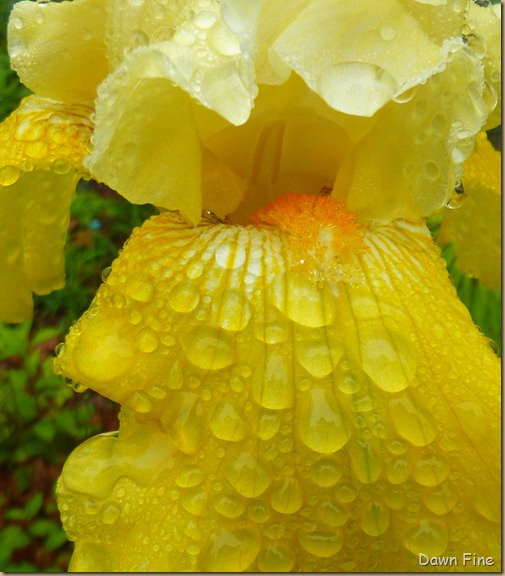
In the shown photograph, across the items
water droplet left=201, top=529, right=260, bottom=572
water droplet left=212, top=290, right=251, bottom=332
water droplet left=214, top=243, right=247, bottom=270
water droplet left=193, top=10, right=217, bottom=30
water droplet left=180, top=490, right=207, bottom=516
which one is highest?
water droplet left=193, top=10, right=217, bottom=30

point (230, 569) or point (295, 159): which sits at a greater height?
point (295, 159)

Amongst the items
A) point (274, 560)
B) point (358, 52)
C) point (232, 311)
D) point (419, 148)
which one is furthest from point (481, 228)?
point (274, 560)

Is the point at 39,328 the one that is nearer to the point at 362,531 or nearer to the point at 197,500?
the point at 197,500

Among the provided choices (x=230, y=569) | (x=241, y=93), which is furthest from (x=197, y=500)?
(x=241, y=93)

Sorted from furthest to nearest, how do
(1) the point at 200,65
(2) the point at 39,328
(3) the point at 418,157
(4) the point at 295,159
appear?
(2) the point at 39,328, (4) the point at 295,159, (3) the point at 418,157, (1) the point at 200,65

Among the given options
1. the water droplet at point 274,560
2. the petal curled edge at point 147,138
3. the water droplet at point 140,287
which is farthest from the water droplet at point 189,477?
the petal curled edge at point 147,138

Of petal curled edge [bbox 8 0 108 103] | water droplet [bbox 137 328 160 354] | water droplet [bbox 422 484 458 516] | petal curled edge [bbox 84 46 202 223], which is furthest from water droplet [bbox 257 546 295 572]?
petal curled edge [bbox 8 0 108 103]

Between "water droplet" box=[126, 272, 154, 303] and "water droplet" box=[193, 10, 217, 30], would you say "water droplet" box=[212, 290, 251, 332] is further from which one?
"water droplet" box=[193, 10, 217, 30]

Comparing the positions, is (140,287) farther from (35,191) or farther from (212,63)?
(35,191)
